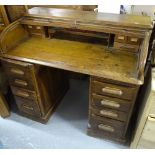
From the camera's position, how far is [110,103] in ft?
3.94

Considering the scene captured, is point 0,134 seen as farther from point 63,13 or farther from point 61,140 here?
point 63,13

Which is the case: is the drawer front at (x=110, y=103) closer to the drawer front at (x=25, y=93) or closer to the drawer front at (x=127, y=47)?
the drawer front at (x=127, y=47)

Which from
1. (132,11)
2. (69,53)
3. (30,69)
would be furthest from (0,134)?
(132,11)

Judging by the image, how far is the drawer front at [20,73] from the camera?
1252 mm

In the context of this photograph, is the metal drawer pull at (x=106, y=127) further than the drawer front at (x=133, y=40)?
Yes

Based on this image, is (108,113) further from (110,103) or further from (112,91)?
(112,91)

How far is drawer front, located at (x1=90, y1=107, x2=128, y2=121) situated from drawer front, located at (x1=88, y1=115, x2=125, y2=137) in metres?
0.05

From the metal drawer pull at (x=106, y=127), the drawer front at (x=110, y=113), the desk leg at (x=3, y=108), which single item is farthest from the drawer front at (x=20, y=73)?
the metal drawer pull at (x=106, y=127)

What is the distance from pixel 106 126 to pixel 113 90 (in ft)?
1.38

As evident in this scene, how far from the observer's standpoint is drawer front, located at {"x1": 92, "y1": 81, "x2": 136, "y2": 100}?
3.54ft

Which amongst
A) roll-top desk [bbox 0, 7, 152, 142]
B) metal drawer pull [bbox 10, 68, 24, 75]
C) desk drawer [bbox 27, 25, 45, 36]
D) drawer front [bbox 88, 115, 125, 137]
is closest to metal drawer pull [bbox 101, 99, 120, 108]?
roll-top desk [bbox 0, 7, 152, 142]

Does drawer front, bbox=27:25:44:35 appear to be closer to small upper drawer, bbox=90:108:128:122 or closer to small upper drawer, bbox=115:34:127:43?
small upper drawer, bbox=115:34:127:43

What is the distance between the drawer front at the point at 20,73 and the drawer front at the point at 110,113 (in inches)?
21.5
